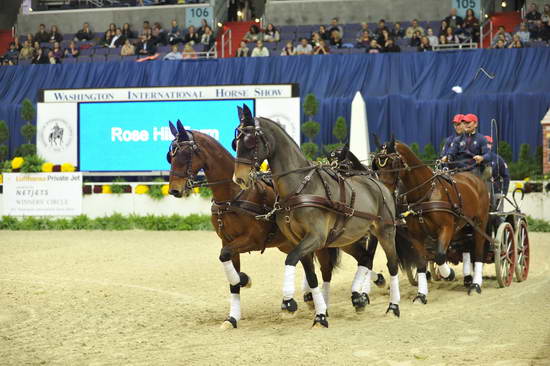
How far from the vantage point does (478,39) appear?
803 inches

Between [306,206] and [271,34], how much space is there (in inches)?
614

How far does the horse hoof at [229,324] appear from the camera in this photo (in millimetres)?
6859

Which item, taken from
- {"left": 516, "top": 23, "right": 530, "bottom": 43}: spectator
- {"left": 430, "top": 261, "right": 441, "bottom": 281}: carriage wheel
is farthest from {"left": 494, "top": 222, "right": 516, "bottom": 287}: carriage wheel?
{"left": 516, "top": 23, "right": 530, "bottom": 43}: spectator

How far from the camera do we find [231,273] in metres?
7.02

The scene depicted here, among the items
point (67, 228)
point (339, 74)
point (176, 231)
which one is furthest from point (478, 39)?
point (67, 228)

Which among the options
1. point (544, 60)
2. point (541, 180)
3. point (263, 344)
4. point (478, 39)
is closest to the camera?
point (263, 344)

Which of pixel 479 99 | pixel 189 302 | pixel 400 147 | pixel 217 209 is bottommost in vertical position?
pixel 189 302

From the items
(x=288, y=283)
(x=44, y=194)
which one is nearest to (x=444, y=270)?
(x=288, y=283)

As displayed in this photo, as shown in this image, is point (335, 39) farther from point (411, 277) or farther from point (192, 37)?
point (411, 277)

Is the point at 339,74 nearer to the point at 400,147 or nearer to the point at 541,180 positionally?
the point at 541,180

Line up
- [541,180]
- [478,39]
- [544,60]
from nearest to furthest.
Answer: [541,180], [544,60], [478,39]

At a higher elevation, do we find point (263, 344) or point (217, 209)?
point (217, 209)

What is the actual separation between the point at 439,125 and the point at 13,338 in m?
13.6

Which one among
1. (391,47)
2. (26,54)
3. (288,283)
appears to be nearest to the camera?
(288,283)
